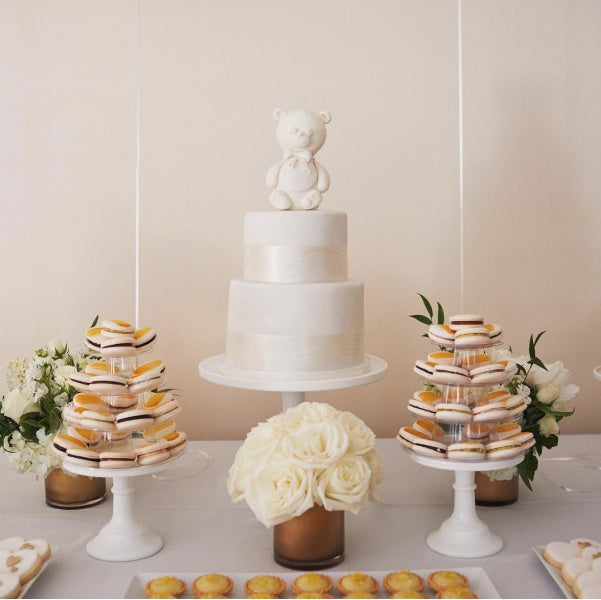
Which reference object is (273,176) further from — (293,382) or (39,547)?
(39,547)

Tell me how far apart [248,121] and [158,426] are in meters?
0.91

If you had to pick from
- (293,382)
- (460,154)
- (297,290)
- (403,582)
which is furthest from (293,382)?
(460,154)

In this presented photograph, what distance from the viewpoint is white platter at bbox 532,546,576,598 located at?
962 millimetres

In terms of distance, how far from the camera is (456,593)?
93cm

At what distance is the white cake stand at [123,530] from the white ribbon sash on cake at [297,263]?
0.37 m

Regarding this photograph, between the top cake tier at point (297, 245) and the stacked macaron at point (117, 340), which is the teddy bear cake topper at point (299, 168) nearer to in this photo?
the top cake tier at point (297, 245)

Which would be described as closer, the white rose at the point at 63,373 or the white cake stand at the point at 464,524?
the white cake stand at the point at 464,524

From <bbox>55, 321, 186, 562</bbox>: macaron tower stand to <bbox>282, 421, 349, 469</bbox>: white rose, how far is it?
209mm

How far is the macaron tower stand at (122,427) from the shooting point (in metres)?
1.10

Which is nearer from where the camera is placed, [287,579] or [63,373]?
[287,579]

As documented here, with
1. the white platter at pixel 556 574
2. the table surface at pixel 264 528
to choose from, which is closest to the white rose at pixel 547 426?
the table surface at pixel 264 528

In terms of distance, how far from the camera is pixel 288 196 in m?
1.35

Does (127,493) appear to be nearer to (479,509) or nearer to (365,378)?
(365,378)

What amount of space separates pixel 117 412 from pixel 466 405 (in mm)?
536
